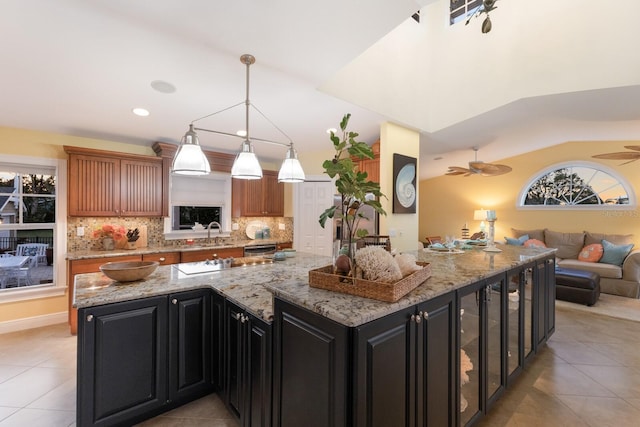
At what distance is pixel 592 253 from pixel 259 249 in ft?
19.7

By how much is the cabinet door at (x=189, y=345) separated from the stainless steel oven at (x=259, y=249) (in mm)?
2488

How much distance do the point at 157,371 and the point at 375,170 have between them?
3214 mm

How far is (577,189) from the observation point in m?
5.89

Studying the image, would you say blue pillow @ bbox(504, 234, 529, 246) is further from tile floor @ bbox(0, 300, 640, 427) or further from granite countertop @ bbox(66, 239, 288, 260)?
granite countertop @ bbox(66, 239, 288, 260)

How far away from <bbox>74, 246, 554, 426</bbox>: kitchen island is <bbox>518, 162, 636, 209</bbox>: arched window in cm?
492

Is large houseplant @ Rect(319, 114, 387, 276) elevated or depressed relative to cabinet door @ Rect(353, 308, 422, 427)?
elevated

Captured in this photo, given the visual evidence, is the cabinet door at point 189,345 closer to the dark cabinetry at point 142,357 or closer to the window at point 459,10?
the dark cabinetry at point 142,357

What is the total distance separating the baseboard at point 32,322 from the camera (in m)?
3.22

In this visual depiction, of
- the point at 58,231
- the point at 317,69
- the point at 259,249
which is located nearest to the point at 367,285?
the point at 317,69

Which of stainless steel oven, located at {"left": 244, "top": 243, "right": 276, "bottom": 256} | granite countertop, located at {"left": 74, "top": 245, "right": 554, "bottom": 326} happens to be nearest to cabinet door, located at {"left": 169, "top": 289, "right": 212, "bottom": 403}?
granite countertop, located at {"left": 74, "top": 245, "right": 554, "bottom": 326}

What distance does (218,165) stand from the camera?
14.4 ft

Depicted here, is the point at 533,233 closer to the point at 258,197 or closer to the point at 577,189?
the point at 577,189

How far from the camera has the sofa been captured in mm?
4562

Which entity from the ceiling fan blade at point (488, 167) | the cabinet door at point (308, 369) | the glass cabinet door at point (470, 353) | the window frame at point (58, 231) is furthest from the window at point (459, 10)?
the window frame at point (58, 231)
